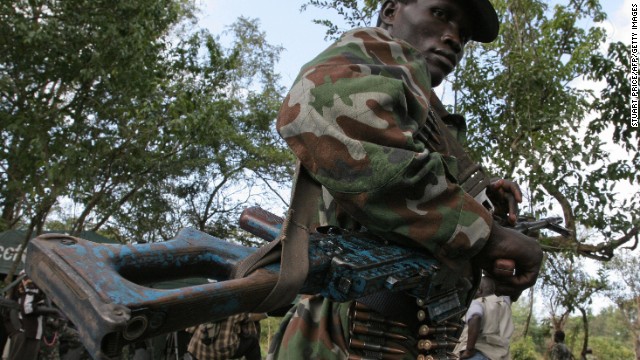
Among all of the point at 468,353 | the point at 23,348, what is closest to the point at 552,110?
the point at 468,353

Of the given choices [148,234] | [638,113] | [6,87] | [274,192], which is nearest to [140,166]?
[6,87]

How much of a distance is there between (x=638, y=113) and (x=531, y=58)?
5.41 feet

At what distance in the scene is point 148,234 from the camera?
→ 57.5ft

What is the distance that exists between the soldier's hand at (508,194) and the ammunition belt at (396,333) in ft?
2.09

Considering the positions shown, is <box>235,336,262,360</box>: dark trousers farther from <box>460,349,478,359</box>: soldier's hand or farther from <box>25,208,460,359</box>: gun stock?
<box>25,208,460,359</box>: gun stock

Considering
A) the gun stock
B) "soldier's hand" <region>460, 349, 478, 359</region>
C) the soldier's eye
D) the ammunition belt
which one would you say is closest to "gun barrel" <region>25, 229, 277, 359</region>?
the gun stock

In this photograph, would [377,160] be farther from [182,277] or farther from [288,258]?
[182,277]

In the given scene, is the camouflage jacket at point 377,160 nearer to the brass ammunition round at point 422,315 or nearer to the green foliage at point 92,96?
the brass ammunition round at point 422,315

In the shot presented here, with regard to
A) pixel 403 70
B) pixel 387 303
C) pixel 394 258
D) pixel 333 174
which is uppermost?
pixel 403 70

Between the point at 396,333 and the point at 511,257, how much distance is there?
46 cm

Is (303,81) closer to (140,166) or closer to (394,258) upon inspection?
(394,258)

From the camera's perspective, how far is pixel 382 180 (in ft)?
5.30

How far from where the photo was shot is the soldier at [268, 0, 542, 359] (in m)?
1.66

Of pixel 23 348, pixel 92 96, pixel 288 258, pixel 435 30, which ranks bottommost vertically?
pixel 23 348
